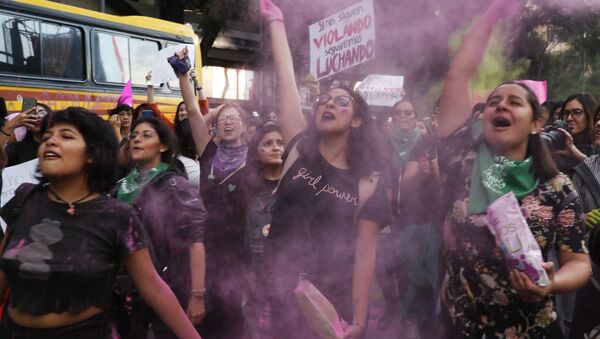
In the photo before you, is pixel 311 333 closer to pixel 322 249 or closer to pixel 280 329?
pixel 280 329

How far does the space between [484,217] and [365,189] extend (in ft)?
1.72

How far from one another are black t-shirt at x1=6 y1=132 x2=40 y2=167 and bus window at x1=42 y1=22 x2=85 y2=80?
14.0ft

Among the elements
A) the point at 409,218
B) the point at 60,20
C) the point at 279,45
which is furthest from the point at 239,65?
the point at 279,45

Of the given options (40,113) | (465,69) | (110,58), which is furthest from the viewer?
(110,58)

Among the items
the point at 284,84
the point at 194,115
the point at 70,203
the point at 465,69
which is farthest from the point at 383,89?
the point at 70,203

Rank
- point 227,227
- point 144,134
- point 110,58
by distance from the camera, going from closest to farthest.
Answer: point 144,134 < point 227,227 < point 110,58

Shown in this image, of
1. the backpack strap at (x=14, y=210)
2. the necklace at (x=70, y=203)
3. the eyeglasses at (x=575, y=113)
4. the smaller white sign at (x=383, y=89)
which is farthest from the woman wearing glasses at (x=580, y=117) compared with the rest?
the backpack strap at (x=14, y=210)

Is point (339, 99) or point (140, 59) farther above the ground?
point (140, 59)

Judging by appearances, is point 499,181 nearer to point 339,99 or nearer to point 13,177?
point 339,99

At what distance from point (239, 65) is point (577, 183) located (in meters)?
13.3

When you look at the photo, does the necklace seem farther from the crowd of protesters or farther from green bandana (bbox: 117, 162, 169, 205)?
green bandana (bbox: 117, 162, 169, 205)

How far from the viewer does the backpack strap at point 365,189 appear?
2.49 m

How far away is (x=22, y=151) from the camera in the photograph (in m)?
4.50

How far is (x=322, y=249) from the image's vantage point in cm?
246
